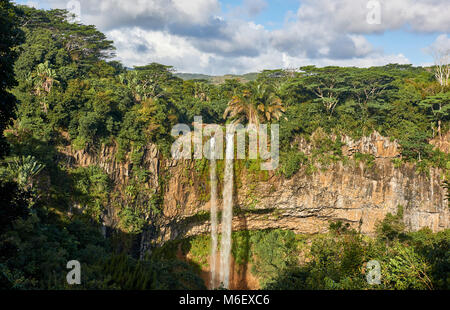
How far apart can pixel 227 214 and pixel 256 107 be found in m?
10.6

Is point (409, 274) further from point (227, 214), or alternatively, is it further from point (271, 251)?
point (271, 251)

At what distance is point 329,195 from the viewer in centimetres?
3003

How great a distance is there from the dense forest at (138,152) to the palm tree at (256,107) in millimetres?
135

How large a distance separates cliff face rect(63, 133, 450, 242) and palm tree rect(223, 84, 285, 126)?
13.9 ft

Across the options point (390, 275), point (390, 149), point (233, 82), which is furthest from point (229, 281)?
point (233, 82)

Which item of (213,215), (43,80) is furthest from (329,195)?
(43,80)

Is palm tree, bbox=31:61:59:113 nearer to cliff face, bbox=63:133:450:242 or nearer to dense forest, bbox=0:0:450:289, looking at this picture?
dense forest, bbox=0:0:450:289

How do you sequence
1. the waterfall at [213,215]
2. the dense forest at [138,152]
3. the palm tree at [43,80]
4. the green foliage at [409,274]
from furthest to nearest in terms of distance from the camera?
1. the waterfall at [213,215]
2. the palm tree at [43,80]
3. the dense forest at [138,152]
4. the green foliage at [409,274]

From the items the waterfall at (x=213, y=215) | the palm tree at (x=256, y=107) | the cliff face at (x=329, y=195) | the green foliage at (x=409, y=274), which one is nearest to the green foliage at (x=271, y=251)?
the cliff face at (x=329, y=195)

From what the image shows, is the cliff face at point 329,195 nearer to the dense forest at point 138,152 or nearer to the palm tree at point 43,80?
the dense forest at point 138,152

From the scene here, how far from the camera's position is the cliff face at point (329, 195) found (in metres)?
27.7

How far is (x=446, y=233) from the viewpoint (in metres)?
27.6

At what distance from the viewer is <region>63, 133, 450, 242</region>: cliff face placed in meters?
27.7

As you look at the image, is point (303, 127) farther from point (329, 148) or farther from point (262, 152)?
point (262, 152)
